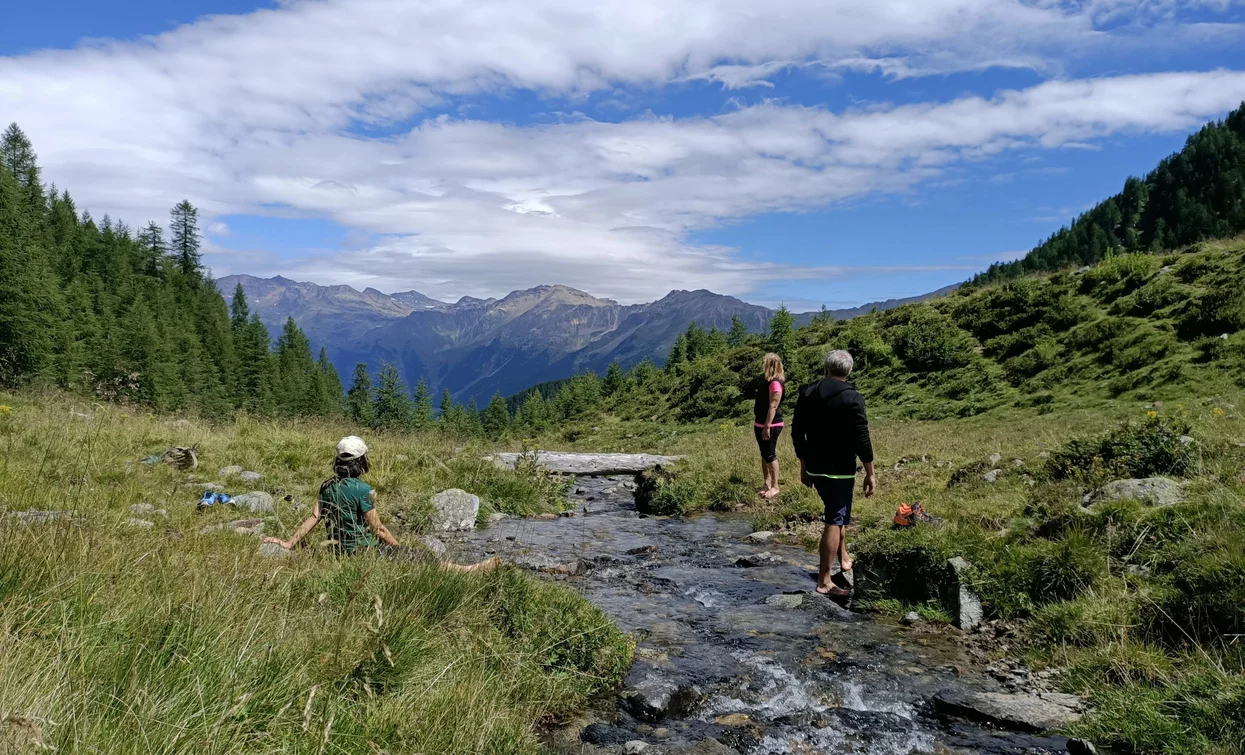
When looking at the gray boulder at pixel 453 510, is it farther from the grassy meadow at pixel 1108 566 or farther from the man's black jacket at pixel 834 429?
the man's black jacket at pixel 834 429

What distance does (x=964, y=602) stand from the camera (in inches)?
227

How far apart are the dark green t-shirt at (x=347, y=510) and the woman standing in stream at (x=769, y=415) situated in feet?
21.3

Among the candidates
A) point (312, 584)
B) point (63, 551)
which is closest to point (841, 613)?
point (312, 584)

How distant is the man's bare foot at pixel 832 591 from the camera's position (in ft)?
22.2

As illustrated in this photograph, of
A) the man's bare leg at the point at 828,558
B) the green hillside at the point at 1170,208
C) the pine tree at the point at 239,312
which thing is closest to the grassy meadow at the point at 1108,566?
the man's bare leg at the point at 828,558

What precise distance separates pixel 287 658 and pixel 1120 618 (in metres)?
5.32

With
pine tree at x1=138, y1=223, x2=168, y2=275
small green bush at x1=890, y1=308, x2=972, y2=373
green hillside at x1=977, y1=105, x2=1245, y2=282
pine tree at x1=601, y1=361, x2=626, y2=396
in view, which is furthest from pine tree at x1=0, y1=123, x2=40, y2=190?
green hillside at x1=977, y1=105, x2=1245, y2=282

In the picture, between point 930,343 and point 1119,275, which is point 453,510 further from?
point 1119,275

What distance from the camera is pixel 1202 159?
399ft

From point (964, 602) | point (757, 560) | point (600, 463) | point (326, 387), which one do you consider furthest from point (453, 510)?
point (326, 387)

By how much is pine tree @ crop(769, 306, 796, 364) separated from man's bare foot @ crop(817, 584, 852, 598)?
2462 centimetres

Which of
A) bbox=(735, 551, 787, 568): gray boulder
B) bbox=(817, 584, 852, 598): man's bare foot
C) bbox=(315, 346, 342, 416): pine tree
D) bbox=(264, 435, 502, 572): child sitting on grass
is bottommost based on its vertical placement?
bbox=(315, 346, 342, 416): pine tree

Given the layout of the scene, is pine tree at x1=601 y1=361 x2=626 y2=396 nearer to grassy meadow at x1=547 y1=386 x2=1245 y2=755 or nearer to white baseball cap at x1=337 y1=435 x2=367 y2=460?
grassy meadow at x1=547 y1=386 x2=1245 y2=755

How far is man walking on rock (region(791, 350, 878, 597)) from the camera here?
22.5ft
